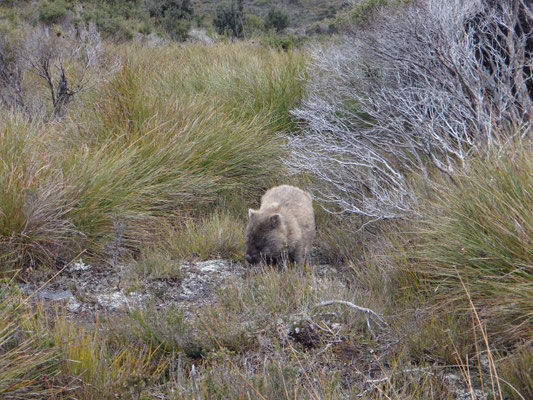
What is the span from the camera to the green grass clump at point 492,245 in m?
3.16

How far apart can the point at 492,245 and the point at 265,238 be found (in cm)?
232

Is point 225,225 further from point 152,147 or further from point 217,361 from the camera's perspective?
point 217,361

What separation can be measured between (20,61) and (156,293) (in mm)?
6055

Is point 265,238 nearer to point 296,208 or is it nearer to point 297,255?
point 297,255

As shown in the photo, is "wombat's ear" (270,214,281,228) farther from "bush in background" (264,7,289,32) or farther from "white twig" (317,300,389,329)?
"bush in background" (264,7,289,32)

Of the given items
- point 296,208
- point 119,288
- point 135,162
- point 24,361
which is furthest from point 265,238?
point 24,361

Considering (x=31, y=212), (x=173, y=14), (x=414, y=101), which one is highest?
(x=173, y=14)

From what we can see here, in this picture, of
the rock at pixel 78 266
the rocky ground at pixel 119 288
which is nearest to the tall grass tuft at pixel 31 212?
the rock at pixel 78 266

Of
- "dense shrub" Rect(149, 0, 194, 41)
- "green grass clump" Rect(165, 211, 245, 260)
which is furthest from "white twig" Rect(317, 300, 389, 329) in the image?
"dense shrub" Rect(149, 0, 194, 41)

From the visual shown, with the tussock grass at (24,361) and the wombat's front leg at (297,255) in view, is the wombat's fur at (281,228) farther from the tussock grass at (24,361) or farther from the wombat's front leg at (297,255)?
the tussock grass at (24,361)

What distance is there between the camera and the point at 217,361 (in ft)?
11.4

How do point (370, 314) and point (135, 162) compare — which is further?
point (135, 162)

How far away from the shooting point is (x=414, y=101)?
670 centimetres

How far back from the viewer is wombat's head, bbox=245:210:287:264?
5.21 meters
